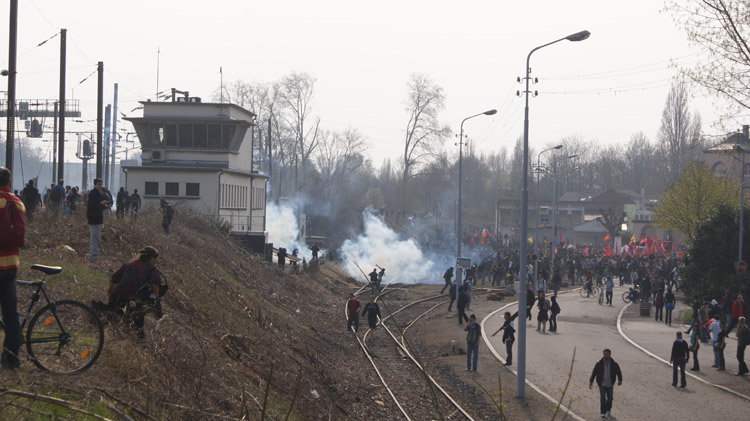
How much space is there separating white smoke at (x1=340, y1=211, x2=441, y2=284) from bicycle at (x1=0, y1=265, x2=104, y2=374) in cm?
4094

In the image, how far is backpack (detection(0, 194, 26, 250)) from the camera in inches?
277

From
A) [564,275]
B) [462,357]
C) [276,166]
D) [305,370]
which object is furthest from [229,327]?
[276,166]

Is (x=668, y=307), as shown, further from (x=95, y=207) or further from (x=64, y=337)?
(x=64, y=337)


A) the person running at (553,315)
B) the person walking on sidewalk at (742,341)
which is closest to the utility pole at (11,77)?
the person running at (553,315)

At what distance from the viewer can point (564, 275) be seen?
54250 mm

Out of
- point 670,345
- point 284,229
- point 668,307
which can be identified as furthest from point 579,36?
point 284,229

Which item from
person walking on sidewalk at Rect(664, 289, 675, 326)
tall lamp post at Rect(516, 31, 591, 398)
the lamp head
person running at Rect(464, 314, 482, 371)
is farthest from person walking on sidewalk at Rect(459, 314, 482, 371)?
person walking on sidewalk at Rect(664, 289, 675, 326)

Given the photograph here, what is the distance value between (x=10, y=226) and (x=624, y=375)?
55.8ft

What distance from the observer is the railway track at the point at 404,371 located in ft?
50.7

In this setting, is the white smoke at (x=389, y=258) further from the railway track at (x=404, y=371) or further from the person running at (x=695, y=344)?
the person running at (x=695, y=344)

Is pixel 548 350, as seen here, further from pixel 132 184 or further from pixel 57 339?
pixel 132 184

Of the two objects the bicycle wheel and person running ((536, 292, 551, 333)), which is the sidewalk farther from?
the bicycle wheel

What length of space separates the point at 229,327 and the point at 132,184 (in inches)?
939

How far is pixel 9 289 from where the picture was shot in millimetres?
7199
